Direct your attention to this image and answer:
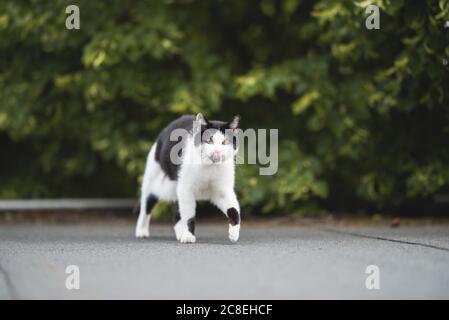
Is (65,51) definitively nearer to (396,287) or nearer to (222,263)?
(222,263)

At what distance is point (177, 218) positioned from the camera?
6.30 meters

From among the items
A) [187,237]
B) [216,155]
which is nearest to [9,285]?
[187,237]

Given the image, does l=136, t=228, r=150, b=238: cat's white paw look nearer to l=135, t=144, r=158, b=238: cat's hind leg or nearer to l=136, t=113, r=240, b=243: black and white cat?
l=135, t=144, r=158, b=238: cat's hind leg

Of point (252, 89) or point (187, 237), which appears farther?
point (252, 89)

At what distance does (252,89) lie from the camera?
8.60 m

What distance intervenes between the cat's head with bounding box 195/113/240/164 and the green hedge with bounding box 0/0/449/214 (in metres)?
2.42

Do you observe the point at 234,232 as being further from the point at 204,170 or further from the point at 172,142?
the point at 172,142

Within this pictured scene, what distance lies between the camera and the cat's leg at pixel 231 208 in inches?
226

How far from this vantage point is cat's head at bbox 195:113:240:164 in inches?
223

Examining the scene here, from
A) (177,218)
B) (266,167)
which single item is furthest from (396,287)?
(266,167)

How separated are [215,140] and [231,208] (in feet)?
1.85

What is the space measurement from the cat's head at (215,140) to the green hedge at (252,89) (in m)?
2.42
